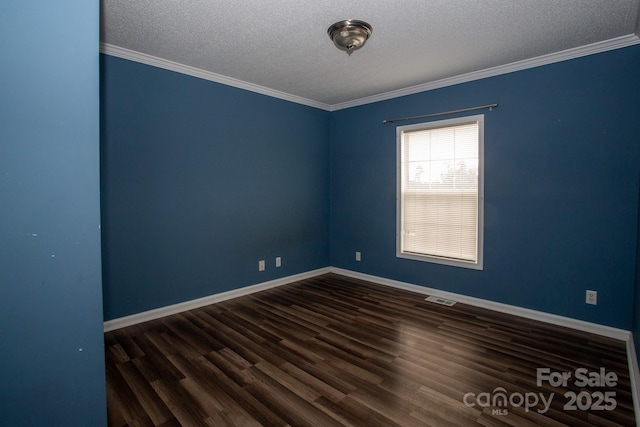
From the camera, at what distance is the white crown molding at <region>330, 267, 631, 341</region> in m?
2.83

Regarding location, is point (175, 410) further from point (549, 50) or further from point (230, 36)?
point (549, 50)

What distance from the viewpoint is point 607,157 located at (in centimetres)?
280

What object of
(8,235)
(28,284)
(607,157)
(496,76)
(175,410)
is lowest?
(175,410)

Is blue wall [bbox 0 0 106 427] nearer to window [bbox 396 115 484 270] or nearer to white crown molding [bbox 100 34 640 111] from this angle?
white crown molding [bbox 100 34 640 111]

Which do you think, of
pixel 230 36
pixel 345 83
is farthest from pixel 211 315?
pixel 345 83

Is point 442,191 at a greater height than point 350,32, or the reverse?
point 350,32

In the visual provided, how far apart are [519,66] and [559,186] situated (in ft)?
4.13

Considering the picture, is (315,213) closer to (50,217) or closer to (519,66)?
(519,66)

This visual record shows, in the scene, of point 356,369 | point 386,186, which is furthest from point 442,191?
point 356,369

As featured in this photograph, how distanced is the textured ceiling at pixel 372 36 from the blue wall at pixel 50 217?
1.44 metres

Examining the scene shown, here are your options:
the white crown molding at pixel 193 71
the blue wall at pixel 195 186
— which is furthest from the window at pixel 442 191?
the white crown molding at pixel 193 71

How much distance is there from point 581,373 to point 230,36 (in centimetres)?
372

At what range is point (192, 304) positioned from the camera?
3.49 metres

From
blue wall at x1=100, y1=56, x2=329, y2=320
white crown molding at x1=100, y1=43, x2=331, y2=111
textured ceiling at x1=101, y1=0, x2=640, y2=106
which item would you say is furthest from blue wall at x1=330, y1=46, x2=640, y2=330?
blue wall at x1=100, y1=56, x2=329, y2=320
